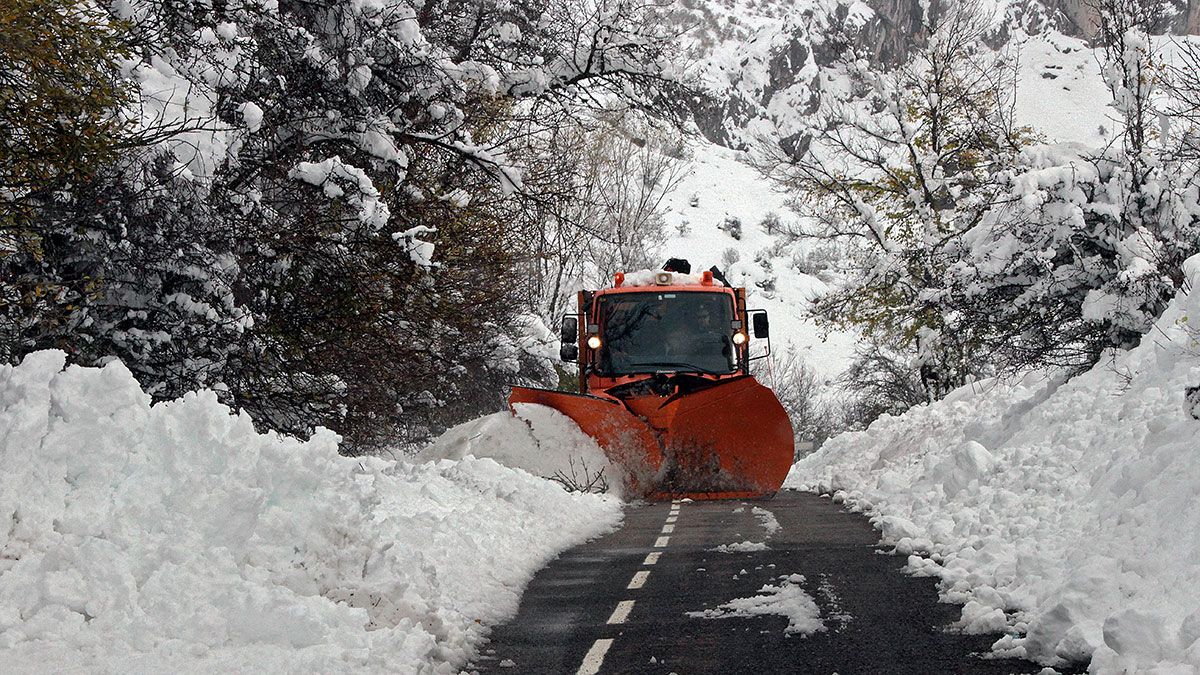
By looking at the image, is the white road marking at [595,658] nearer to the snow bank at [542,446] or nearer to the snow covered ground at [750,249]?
the snow bank at [542,446]

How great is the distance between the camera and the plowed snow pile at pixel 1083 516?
6.53 meters

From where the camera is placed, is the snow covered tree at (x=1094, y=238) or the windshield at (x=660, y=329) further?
the windshield at (x=660, y=329)

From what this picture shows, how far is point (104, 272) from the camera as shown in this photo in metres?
10.6

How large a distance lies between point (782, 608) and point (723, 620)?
0.56 meters

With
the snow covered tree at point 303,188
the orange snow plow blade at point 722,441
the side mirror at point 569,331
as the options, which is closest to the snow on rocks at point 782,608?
the snow covered tree at point 303,188

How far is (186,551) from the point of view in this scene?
6.59m

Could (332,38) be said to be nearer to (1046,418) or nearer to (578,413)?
(578,413)

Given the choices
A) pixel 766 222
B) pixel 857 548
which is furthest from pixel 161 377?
pixel 766 222

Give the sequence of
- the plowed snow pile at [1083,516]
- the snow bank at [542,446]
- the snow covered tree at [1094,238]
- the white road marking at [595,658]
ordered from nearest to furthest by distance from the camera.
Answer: the plowed snow pile at [1083,516], the white road marking at [595,658], the snow covered tree at [1094,238], the snow bank at [542,446]

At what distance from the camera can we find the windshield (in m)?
19.8

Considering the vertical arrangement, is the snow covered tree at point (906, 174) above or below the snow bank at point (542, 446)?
above

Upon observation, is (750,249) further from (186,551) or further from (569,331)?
(186,551)

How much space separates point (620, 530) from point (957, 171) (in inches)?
801

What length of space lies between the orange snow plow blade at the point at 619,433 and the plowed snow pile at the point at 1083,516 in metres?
3.13
